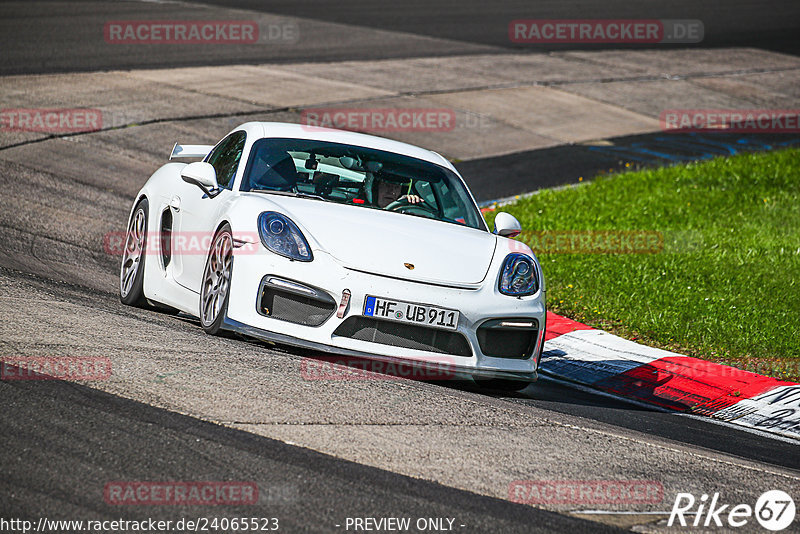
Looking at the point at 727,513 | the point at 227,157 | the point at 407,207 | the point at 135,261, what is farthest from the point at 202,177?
the point at 727,513

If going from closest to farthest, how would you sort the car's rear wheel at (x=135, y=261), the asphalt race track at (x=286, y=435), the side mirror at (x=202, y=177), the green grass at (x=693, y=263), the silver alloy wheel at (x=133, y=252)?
1. the asphalt race track at (x=286, y=435)
2. the side mirror at (x=202, y=177)
3. the car's rear wheel at (x=135, y=261)
4. the silver alloy wheel at (x=133, y=252)
5. the green grass at (x=693, y=263)

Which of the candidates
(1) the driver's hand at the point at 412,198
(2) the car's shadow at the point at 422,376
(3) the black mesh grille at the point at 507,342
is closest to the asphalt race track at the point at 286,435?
(2) the car's shadow at the point at 422,376

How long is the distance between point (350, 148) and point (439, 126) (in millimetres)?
9977

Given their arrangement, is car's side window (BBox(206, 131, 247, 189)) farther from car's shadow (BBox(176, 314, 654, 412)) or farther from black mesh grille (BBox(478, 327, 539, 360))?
black mesh grille (BBox(478, 327, 539, 360))

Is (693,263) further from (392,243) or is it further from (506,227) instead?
(392,243)

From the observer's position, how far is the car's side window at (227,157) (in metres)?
7.04

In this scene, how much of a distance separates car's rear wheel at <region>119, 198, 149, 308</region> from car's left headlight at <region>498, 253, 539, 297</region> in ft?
8.80

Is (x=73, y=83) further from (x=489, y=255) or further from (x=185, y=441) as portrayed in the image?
(x=185, y=441)

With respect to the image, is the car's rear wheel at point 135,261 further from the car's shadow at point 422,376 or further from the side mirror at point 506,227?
the side mirror at point 506,227

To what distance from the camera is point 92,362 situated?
16.8 ft

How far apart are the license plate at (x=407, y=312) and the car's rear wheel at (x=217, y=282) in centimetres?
85

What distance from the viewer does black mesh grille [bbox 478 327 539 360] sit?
6.05 meters

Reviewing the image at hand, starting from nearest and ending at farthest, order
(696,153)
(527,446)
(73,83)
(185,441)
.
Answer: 1. (185,441)
2. (527,446)
3. (73,83)
4. (696,153)

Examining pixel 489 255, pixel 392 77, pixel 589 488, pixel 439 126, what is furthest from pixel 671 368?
pixel 392 77
